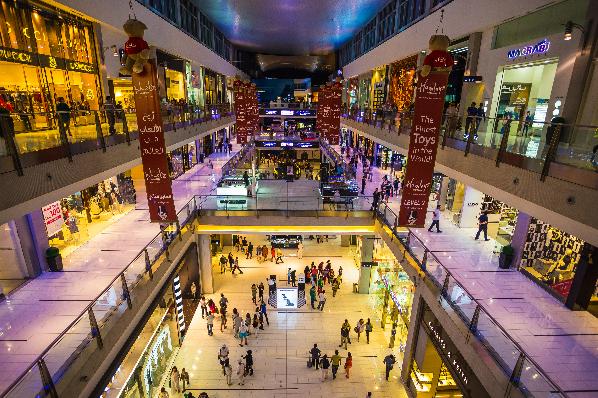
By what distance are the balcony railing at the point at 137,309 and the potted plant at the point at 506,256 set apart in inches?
86.2

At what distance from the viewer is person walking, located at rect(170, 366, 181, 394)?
32.9ft

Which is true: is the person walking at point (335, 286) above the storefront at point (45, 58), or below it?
below

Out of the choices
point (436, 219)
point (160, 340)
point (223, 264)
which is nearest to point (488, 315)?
point (436, 219)

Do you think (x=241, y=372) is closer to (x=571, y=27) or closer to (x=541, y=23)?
(x=571, y=27)

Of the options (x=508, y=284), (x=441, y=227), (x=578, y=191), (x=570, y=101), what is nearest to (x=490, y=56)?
(x=570, y=101)

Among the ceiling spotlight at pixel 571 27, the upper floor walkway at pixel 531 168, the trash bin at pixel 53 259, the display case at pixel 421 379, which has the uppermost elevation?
the ceiling spotlight at pixel 571 27

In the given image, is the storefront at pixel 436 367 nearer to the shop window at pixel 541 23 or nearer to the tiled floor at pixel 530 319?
the tiled floor at pixel 530 319

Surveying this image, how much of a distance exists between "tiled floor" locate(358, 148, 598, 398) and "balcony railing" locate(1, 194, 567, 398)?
10cm

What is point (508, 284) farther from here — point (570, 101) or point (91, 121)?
point (91, 121)

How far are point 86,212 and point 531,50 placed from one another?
14543 millimetres

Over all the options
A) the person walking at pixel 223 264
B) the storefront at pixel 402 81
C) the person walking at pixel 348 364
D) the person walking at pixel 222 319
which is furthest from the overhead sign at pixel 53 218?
the storefront at pixel 402 81

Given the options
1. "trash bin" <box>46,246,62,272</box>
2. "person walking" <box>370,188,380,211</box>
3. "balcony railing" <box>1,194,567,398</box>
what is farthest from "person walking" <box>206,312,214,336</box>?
"person walking" <box>370,188,380,211</box>

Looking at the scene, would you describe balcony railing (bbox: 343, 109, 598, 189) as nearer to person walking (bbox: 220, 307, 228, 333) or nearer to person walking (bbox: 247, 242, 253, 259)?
person walking (bbox: 220, 307, 228, 333)

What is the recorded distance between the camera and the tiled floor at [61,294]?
583cm
